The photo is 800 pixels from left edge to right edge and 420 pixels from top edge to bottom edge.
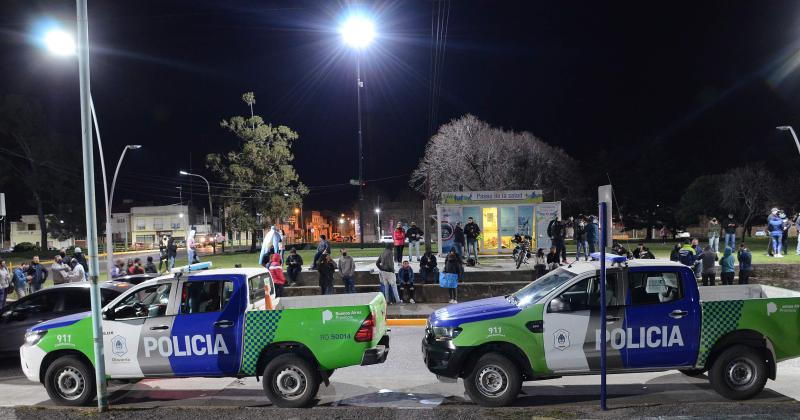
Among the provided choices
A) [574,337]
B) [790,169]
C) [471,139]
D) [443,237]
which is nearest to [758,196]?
[790,169]

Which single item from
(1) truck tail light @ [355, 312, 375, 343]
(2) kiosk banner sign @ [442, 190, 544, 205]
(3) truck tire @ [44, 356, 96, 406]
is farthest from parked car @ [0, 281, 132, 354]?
(2) kiosk banner sign @ [442, 190, 544, 205]

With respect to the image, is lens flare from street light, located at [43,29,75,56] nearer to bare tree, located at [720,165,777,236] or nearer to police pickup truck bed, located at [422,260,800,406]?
police pickup truck bed, located at [422,260,800,406]

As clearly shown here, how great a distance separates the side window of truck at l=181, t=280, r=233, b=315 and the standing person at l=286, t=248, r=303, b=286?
32.7 feet

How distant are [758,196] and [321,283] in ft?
183

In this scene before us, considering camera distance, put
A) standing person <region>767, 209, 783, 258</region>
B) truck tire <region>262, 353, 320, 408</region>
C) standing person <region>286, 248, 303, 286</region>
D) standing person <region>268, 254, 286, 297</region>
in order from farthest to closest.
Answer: standing person <region>767, 209, 783, 258</region>, standing person <region>286, 248, 303, 286</region>, standing person <region>268, 254, 286, 297</region>, truck tire <region>262, 353, 320, 408</region>

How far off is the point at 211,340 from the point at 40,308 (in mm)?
5277

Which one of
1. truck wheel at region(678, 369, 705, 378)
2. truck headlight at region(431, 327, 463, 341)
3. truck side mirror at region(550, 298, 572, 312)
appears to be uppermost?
truck side mirror at region(550, 298, 572, 312)

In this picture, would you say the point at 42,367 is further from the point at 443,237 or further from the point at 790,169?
the point at 790,169

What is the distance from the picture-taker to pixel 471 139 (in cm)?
4650

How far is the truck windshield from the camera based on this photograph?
701 cm

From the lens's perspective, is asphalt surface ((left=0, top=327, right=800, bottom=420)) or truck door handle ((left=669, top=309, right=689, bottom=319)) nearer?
asphalt surface ((left=0, top=327, right=800, bottom=420))

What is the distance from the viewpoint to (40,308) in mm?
10031

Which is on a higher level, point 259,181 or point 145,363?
point 259,181

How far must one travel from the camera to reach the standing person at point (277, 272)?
14.1 m
